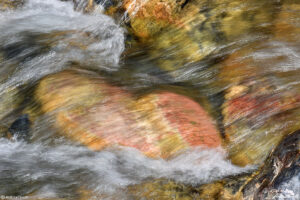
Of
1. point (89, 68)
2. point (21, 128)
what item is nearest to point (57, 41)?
point (89, 68)

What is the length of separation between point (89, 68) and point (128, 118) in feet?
4.45

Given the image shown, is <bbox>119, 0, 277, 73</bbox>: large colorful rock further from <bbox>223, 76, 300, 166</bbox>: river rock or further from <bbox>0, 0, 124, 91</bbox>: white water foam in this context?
<bbox>223, 76, 300, 166</bbox>: river rock

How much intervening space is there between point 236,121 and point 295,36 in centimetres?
185

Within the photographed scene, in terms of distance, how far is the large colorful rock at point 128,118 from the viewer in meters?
4.51

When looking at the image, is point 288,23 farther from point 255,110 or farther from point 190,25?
point 255,110

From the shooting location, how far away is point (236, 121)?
15.8ft

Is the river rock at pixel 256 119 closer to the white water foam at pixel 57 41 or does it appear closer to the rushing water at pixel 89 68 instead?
the rushing water at pixel 89 68

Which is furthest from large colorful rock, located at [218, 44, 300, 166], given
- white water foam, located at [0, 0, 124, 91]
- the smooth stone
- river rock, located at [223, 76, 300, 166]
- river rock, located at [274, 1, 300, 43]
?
the smooth stone

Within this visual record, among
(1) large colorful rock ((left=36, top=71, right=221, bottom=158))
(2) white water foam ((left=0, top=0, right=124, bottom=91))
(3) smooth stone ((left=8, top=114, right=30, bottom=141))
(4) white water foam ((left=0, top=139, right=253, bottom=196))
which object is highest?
(2) white water foam ((left=0, top=0, right=124, bottom=91))

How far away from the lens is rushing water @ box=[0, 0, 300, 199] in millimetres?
4324

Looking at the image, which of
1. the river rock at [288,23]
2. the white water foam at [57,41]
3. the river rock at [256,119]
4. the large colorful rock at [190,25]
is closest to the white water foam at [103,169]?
the river rock at [256,119]

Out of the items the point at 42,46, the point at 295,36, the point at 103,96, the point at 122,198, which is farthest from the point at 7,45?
the point at 295,36

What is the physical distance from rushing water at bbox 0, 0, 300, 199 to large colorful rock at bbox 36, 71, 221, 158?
12 centimetres

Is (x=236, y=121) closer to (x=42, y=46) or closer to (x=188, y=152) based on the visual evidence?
(x=188, y=152)
